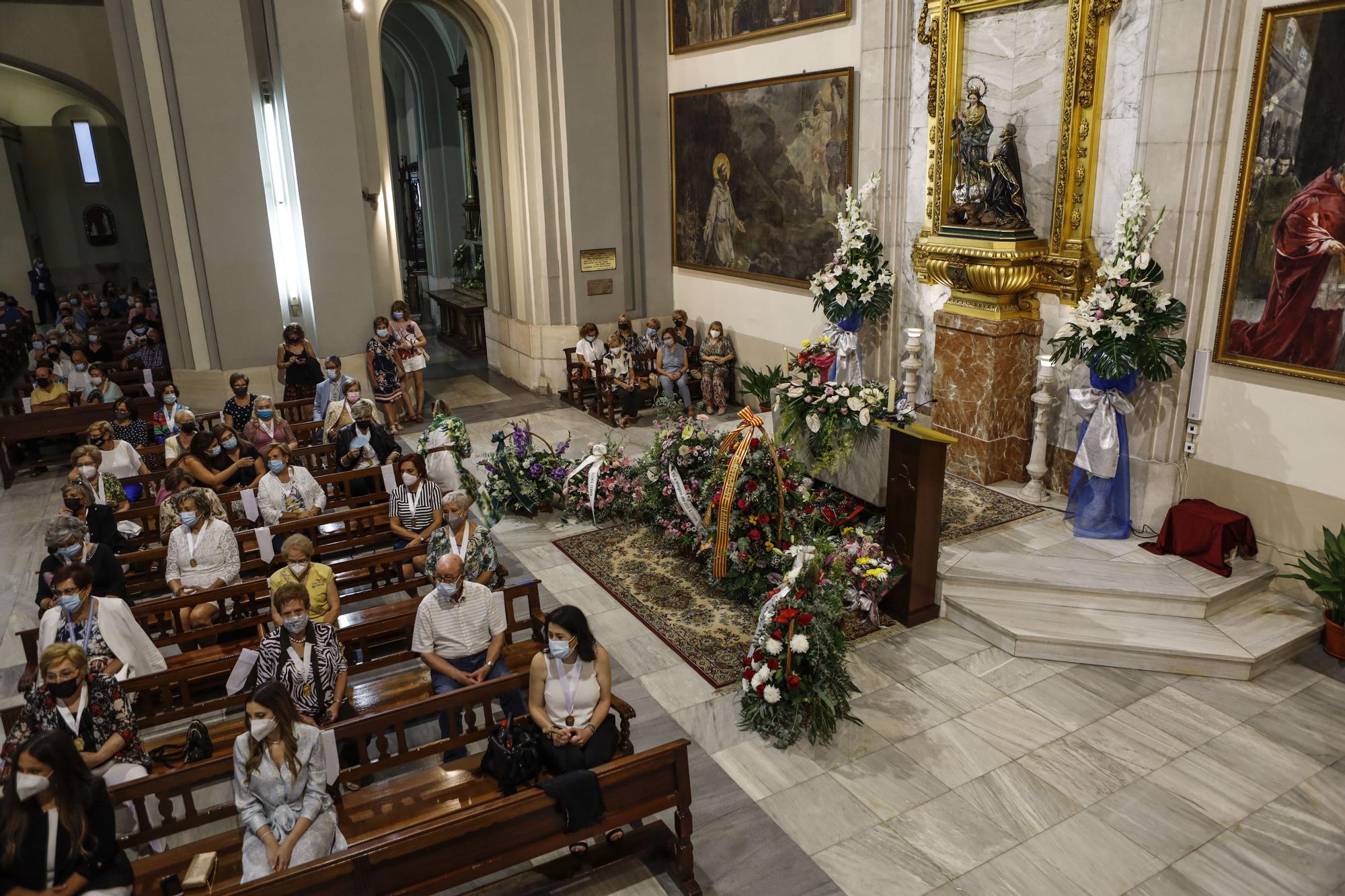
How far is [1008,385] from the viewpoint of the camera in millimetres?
9844

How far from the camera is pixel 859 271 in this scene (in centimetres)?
1123

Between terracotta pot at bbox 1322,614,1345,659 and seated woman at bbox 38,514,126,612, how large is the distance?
28.7 ft

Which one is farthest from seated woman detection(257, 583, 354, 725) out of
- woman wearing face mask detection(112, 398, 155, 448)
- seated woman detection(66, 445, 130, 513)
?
woman wearing face mask detection(112, 398, 155, 448)

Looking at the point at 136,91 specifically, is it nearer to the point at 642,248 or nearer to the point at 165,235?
the point at 165,235

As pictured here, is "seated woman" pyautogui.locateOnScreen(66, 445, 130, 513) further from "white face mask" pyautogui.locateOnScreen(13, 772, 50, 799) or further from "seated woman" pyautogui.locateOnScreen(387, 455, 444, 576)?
"white face mask" pyautogui.locateOnScreen(13, 772, 50, 799)

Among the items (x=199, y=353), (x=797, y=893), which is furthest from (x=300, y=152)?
(x=797, y=893)

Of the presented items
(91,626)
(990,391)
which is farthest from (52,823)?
(990,391)

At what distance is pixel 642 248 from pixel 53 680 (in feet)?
39.2

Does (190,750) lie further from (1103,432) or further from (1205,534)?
(1205,534)

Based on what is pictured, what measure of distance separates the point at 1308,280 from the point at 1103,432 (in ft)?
6.46

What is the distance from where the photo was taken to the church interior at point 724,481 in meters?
4.99

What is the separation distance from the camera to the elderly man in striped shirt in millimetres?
A: 5812

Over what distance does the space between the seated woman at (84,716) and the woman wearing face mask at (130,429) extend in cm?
563

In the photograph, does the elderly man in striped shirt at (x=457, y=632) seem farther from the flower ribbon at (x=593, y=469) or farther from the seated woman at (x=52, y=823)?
the flower ribbon at (x=593, y=469)
